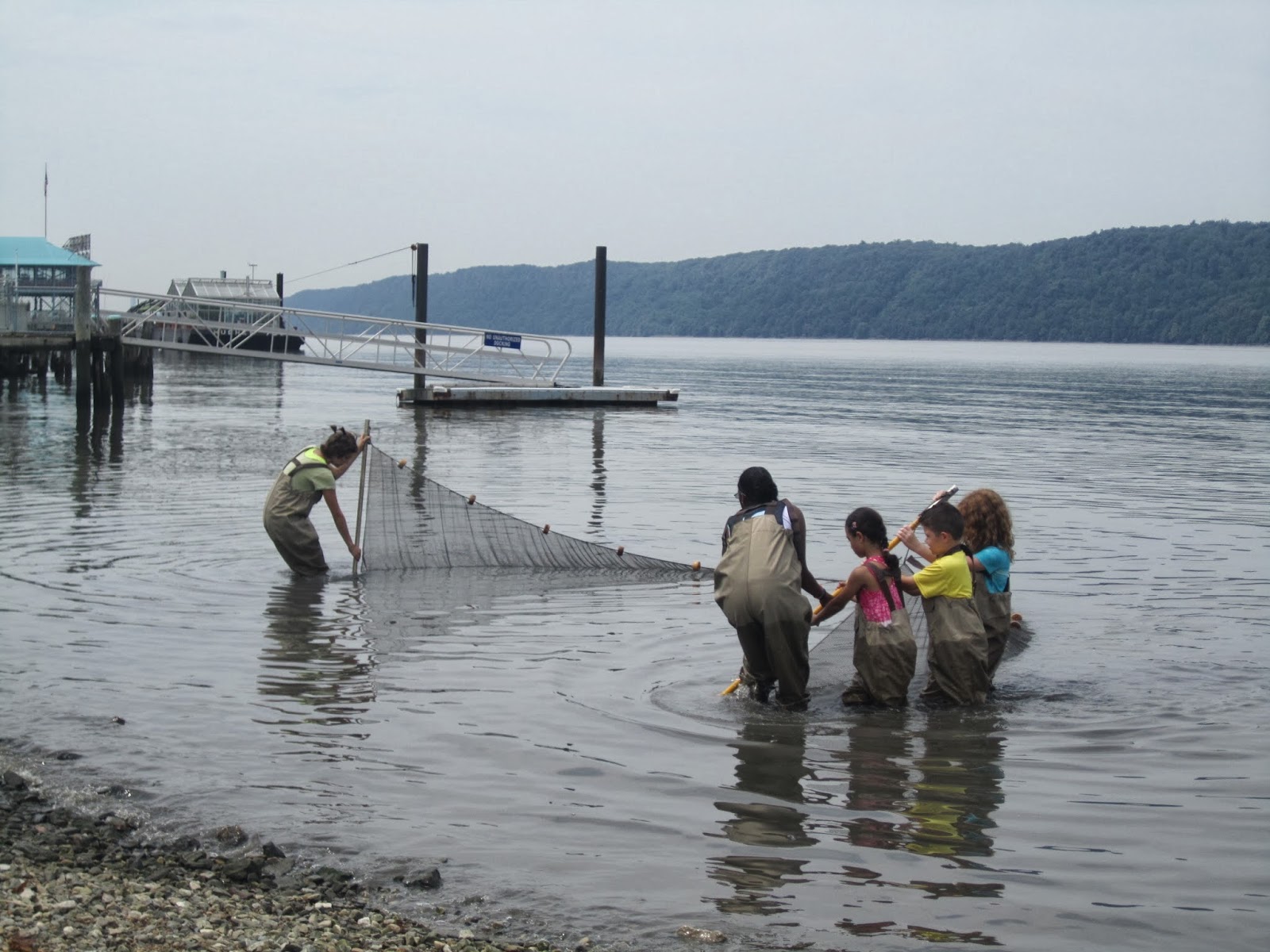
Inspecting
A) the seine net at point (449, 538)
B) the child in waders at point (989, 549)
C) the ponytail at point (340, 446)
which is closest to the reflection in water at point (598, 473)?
the seine net at point (449, 538)

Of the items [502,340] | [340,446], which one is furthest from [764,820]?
[502,340]

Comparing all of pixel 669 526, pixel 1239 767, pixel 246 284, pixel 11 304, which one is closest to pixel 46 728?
pixel 1239 767

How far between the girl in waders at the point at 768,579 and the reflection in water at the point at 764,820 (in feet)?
1.46

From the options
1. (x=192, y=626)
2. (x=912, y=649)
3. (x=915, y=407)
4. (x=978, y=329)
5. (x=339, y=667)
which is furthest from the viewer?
(x=978, y=329)

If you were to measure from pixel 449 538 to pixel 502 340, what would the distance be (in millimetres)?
32084

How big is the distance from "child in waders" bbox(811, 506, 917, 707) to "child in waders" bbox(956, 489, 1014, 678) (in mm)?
640

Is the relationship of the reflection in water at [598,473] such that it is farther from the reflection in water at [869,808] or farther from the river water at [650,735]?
the reflection in water at [869,808]

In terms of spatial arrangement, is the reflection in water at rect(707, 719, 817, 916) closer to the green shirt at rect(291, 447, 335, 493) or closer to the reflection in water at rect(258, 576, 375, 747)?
the reflection in water at rect(258, 576, 375, 747)

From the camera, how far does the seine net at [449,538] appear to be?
521 inches

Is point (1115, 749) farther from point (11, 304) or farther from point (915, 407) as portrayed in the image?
point (915, 407)

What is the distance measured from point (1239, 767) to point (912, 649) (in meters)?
1.88

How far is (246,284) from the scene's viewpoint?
93.2 m

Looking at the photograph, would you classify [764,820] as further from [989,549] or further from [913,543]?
[989,549]

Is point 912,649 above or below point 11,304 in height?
below
